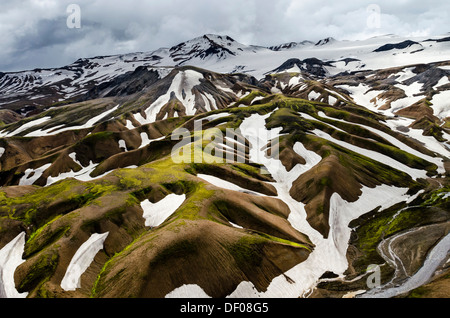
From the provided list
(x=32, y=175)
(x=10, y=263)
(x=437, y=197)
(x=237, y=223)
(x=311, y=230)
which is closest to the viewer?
(x=10, y=263)

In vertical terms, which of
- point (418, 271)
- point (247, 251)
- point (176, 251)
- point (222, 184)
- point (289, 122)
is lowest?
point (418, 271)

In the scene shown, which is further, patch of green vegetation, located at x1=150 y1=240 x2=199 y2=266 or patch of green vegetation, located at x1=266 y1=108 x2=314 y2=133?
patch of green vegetation, located at x1=266 y1=108 x2=314 y2=133

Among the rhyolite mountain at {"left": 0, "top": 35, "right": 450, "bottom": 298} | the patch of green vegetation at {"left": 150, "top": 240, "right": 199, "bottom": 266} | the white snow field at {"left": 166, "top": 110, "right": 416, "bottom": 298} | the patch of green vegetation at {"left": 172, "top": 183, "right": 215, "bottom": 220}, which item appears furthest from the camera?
the patch of green vegetation at {"left": 172, "top": 183, "right": 215, "bottom": 220}

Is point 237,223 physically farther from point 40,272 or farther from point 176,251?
point 40,272

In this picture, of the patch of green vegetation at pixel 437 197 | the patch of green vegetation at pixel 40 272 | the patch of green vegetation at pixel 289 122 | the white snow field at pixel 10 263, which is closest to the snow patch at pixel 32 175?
the white snow field at pixel 10 263

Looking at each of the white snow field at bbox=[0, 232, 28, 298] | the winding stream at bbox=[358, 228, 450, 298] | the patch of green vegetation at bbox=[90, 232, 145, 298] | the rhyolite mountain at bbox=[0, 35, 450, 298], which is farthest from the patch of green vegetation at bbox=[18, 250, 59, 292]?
the winding stream at bbox=[358, 228, 450, 298]

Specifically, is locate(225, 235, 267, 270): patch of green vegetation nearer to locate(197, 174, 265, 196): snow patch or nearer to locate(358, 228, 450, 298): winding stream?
locate(358, 228, 450, 298): winding stream

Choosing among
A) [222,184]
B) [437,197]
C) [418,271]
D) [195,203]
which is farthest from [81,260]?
[437,197]

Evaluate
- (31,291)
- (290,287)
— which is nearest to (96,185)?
(31,291)

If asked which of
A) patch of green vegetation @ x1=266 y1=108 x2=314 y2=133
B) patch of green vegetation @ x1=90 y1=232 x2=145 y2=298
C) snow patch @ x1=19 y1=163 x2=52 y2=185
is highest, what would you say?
patch of green vegetation @ x1=266 y1=108 x2=314 y2=133
